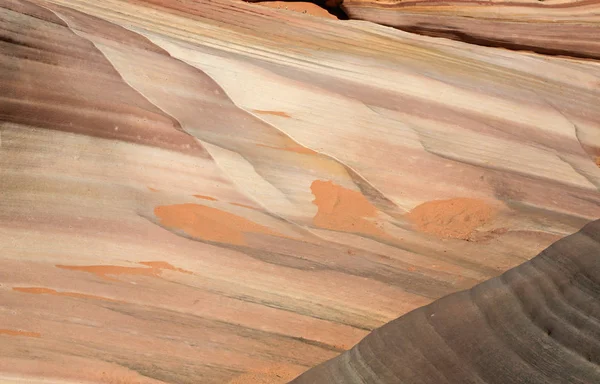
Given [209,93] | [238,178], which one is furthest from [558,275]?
[209,93]

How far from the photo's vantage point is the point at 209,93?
5.69 feet

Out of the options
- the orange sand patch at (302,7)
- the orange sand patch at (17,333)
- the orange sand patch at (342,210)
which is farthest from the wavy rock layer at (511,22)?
the orange sand patch at (17,333)

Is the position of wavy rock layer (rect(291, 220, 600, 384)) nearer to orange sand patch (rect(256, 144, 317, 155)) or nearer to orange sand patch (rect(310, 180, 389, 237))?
orange sand patch (rect(310, 180, 389, 237))

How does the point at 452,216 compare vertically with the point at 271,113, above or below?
below

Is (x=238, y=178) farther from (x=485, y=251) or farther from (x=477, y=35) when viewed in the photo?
(x=477, y=35)

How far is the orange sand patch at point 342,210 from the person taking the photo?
155cm

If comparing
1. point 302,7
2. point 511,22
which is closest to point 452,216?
point 511,22

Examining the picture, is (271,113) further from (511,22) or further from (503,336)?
(511,22)

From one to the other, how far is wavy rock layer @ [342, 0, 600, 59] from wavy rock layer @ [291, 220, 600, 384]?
1.44m

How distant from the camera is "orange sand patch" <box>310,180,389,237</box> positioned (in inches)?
61.2

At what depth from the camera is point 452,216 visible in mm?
1642

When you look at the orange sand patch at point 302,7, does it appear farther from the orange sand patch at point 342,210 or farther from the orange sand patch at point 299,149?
the orange sand patch at point 342,210

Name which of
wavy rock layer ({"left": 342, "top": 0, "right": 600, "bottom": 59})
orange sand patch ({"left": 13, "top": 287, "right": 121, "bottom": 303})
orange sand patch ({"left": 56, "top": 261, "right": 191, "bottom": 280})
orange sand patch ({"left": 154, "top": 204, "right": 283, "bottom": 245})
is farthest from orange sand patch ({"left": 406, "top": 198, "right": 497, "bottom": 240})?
wavy rock layer ({"left": 342, "top": 0, "right": 600, "bottom": 59})

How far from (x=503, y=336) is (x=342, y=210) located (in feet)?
1.80
